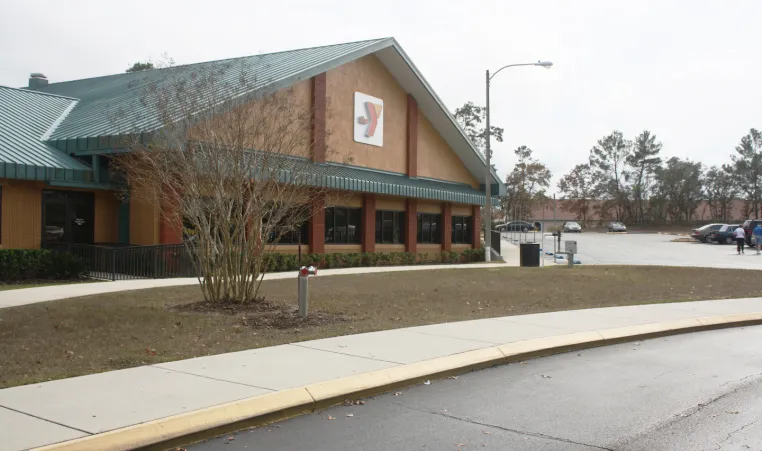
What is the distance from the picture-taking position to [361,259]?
28.8m

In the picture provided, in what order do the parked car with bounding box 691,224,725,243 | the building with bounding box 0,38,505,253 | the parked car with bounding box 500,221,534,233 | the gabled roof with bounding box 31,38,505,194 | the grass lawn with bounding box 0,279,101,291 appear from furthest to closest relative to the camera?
the parked car with bounding box 500,221,534,233 < the parked car with bounding box 691,224,725,243 < the gabled roof with bounding box 31,38,505,194 < the building with bounding box 0,38,505,253 < the grass lawn with bounding box 0,279,101,291

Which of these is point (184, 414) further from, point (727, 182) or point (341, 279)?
point (727, 182)

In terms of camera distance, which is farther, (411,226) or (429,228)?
(429,228)

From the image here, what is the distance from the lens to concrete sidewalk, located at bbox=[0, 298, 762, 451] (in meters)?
5.82

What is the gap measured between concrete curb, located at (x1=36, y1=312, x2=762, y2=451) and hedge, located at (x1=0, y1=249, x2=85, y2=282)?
1429 cm

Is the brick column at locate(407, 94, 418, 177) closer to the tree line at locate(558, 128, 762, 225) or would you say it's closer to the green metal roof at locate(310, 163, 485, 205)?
the green metal roof at locate(310, 163, 485, 205)

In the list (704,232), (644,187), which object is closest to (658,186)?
(644,187)

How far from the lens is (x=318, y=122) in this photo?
26.2 metres

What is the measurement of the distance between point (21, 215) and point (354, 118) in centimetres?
1380

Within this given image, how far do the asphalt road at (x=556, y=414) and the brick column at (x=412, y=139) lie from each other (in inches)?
948

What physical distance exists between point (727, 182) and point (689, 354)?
9393 cm

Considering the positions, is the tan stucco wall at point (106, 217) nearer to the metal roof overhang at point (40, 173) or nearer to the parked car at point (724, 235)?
the metal roof overhang at point (40, 173)

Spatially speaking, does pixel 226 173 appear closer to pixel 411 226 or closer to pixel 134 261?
pixel 134 261

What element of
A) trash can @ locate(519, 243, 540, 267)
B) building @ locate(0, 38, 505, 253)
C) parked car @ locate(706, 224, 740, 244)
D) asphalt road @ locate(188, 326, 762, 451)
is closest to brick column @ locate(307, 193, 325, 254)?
building @ locate(0, 38, 505, 253)
